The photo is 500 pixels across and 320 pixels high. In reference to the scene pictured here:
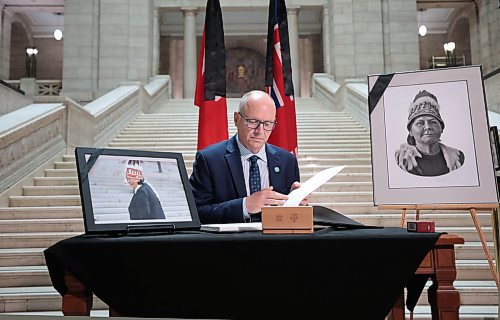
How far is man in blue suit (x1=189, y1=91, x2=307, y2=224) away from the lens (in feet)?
9.13

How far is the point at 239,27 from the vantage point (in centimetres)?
2348

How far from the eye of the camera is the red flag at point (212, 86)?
5.30m

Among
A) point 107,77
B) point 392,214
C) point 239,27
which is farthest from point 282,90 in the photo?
point 239,27

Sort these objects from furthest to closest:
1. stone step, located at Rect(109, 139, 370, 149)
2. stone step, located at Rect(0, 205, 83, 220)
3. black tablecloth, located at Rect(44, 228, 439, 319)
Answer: stone step, located at Rect(109, 139, 370, 149), stone step, located at Rect(0, 205, 83, 220), black tablecloth, located at Rect(44, 228, 439, 319)

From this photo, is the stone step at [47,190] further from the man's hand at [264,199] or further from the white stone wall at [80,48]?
the white stone wall at [80,48]

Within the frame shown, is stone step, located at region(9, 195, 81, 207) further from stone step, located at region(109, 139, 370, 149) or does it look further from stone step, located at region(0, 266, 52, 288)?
stone step, located at region(109, 139, 370, 149)

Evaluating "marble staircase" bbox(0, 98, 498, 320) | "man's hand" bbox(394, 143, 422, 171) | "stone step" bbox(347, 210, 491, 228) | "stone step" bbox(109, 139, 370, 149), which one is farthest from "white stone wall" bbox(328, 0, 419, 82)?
"man's hand" bbox(394, 143, 422, 171)

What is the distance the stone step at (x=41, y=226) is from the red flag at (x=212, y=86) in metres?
1.80

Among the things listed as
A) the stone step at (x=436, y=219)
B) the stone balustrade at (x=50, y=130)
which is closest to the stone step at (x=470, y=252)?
the stone step at (x=436, y=219)

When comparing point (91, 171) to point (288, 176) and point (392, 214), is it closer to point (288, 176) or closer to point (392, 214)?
point (288, 176)

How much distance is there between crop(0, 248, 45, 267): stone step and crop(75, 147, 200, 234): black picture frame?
10.8 ft

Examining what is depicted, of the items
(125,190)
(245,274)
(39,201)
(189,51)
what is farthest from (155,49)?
(245,274)

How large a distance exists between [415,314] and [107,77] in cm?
1541

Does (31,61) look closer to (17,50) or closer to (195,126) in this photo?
(17,50)
